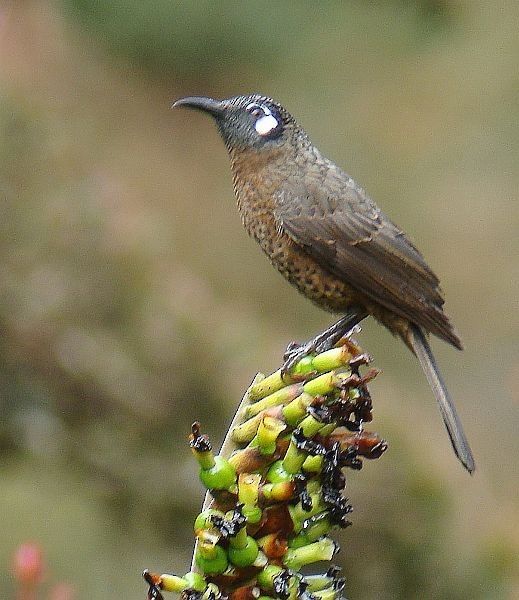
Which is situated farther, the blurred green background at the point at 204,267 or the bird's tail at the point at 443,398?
the blurred green background at the point at 204,267

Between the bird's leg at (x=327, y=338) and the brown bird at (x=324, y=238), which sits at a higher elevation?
the brown bird at (x=324, y=238)

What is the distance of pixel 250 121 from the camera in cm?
264

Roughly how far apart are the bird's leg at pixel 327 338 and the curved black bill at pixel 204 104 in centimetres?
57

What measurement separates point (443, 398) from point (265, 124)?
781 mm

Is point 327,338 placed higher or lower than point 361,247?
lower

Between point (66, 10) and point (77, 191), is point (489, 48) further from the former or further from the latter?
point (77, 191)

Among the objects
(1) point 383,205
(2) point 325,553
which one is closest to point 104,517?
(2) point 325,553

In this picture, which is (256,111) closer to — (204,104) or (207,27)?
(204,104)

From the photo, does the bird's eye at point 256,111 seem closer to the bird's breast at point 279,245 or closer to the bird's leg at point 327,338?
the bird's breast at point 279,245

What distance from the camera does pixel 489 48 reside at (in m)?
10.4

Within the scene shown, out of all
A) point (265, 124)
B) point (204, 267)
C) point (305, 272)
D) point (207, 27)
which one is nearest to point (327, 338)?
point (305, 272)

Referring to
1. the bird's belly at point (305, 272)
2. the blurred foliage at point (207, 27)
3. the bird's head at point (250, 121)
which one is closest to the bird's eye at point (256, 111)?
the bird's head at point (250, 121)

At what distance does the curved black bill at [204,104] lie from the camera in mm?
2462

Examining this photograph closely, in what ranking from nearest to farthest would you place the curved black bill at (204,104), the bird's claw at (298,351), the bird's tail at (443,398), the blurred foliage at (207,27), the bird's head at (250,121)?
the bird's claw at (298,351)
the bird's tail at (443,398)
the curved black bill at (204,104)
the bird's head at (250,121)
the blurred foliage at (207,27)
